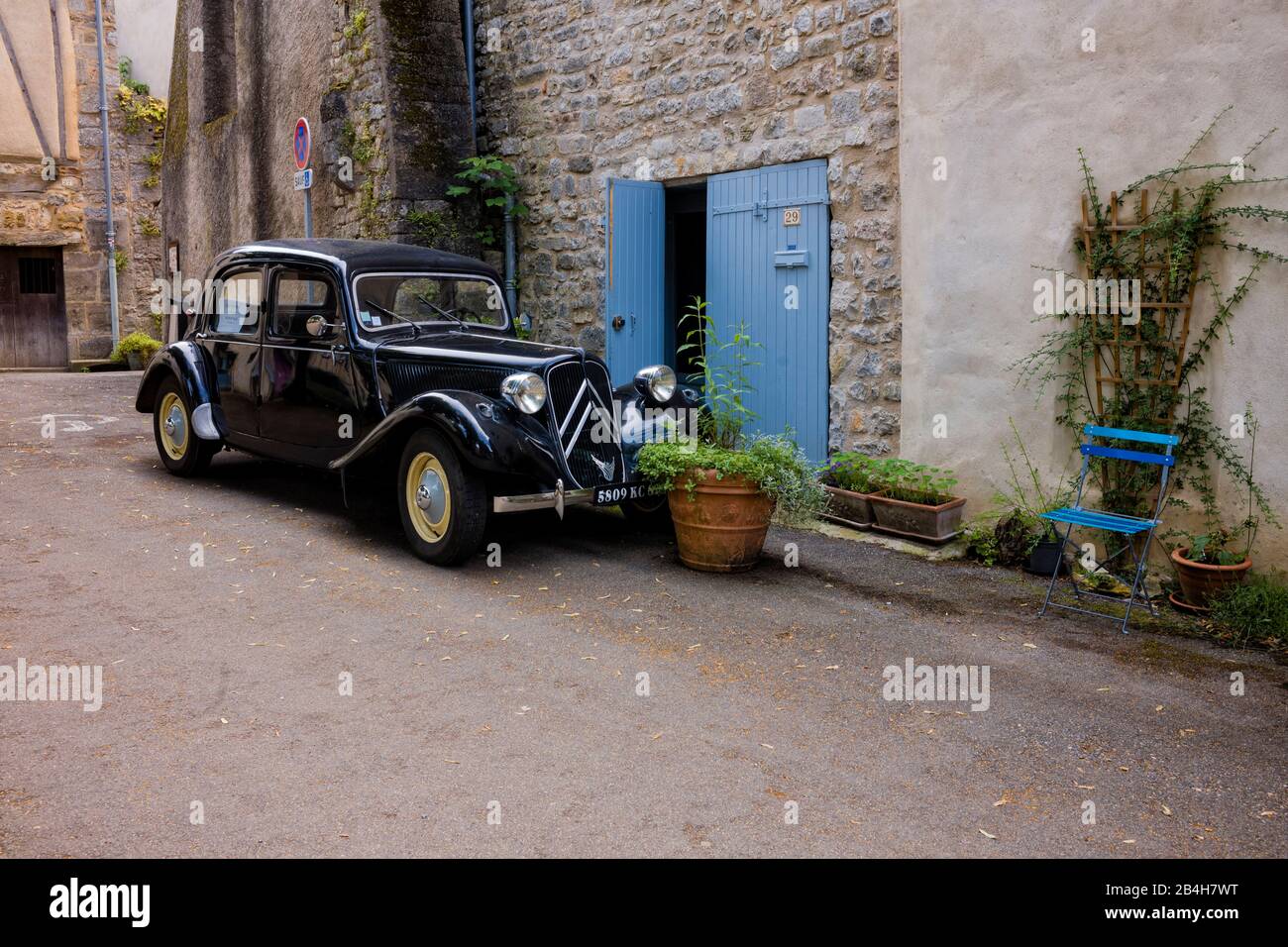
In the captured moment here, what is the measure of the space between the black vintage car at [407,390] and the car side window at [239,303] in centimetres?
1

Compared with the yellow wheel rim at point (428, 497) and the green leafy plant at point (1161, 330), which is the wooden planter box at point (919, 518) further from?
the yellow wheel rim at point (428, 497)

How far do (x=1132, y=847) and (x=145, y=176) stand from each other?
68.9ft

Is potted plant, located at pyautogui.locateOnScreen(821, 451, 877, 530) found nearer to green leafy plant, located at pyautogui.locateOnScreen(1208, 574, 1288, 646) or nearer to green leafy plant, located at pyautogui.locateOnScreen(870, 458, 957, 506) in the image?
green leafy plant, located at pyautogui.locateOnScreen(870, 458, 957, 506)

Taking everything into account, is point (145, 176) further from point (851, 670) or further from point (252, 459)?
point (851, 670)

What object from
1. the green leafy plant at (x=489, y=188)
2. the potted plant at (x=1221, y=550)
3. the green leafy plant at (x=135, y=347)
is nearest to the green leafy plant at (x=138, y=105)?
the green leafy plant at (x=135, y=347)

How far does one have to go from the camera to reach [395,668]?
14.9 ft

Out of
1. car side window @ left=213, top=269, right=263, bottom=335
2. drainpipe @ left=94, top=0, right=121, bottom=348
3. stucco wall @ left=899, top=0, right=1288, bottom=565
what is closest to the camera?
stucco wall @ left=899, top=0, right=1288, bottom=565

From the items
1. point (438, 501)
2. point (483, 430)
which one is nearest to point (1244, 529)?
point (483, 430)

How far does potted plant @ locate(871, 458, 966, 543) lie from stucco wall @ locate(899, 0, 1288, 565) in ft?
0.46

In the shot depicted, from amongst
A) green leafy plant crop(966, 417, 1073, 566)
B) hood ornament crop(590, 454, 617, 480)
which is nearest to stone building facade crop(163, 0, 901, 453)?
green leafy plant crop(966, 417, 1073, 566)

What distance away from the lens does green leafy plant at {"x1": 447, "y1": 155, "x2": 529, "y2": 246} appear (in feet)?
34.1

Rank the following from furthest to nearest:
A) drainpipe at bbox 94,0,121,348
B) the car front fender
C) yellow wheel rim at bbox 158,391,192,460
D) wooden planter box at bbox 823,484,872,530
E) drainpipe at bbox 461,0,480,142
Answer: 1. drainpipe at bbox 94,0,121,348
2. drainpipe at bbox 461,0,480,142
3. yellow wheel rim at bbox 158,391,192,460
4. wooden planter box at bbox 823,484,872,530
5. the car front fender

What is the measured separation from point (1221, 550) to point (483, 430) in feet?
12.5

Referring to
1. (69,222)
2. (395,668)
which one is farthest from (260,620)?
(69,222)
